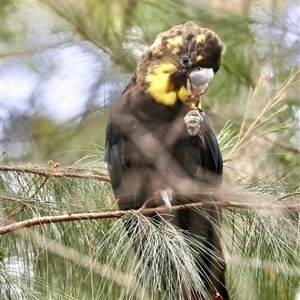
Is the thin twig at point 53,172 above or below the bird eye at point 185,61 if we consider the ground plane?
below

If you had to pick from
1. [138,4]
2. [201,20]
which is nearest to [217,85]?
[201,20]

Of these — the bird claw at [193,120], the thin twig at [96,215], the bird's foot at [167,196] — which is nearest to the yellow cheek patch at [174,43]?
the bird claw at [193,120]

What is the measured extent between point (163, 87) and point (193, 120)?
175 millimetres

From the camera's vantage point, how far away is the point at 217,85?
7.16 feet

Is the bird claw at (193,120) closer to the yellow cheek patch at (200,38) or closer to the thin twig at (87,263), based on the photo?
the yellow cheek patch at (200,38)

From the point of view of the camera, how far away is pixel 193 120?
1.33m

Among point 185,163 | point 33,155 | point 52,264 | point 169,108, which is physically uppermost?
point 169,108

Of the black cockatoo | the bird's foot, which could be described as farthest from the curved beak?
the bird's foot

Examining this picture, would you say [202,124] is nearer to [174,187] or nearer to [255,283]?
[174,187]

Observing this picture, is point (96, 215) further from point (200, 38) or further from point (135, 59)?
point (135, 59)

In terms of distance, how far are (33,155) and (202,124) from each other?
1143 millimetres

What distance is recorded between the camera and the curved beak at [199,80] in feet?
4.60

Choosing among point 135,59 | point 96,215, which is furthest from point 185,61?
point 135,59

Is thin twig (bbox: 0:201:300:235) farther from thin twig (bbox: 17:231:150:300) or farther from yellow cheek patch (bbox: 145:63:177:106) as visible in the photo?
yellow cheek patch (bbox: 145:63:177:106)
